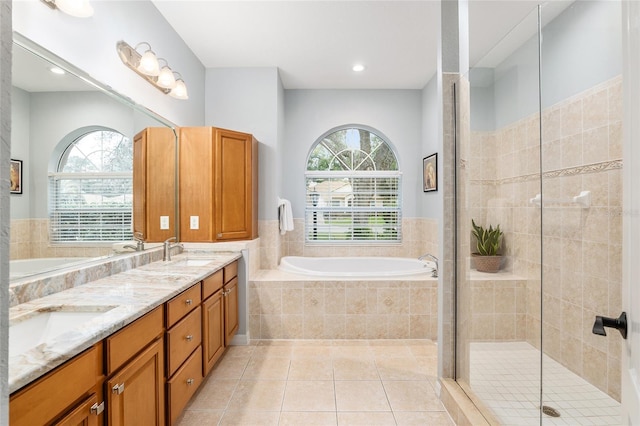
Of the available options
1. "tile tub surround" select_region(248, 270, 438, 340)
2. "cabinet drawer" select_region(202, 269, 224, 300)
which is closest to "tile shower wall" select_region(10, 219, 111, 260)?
"cabinet drawer" select_region(202, 269, 224, 300)

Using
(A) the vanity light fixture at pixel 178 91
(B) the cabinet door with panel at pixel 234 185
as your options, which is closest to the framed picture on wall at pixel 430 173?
(B) the cabinet door with panel at pixel 234 185

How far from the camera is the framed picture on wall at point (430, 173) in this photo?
3.79 metres

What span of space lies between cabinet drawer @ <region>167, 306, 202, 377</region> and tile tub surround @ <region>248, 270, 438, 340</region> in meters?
1.03

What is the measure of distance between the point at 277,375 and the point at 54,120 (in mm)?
2090

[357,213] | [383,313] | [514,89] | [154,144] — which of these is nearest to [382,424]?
[383,313]

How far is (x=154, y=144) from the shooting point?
259cm

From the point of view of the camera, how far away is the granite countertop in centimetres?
88

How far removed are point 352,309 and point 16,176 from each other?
2.51 m

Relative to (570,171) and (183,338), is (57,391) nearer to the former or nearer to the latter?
(183,338)

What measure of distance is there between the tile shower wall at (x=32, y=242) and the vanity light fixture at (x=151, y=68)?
1245 mm

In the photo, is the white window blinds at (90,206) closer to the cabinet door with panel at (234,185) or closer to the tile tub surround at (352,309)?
the cabinet door with panel at (234,185)

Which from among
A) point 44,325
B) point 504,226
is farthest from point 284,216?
point 44,325

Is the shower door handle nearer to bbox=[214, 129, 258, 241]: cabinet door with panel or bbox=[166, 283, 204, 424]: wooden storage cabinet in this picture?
bbox=[166, 283, 204, 424]: wooden storage cabinet

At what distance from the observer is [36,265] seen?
4.97 feet
